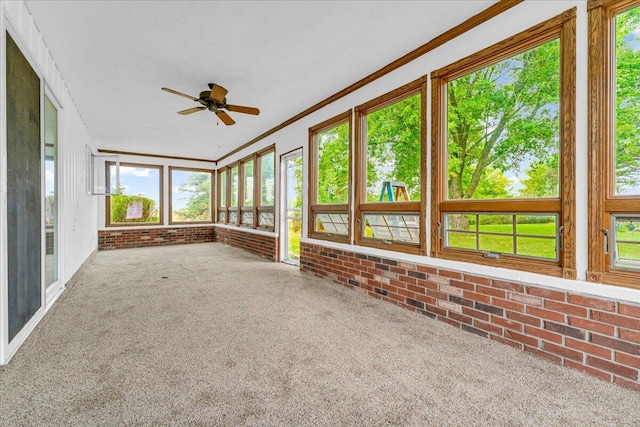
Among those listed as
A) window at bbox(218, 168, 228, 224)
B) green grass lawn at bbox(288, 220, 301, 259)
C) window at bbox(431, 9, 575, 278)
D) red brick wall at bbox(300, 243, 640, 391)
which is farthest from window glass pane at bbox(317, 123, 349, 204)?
window at bbox(218, 168, 228, 224)

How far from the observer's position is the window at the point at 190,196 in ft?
30.1

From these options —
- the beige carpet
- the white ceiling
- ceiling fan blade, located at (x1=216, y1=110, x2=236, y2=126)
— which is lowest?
the beige carpet

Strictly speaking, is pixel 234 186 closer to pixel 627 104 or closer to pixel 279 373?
pixel 279 373

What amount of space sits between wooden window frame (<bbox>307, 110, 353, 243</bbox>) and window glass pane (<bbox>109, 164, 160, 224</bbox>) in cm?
609

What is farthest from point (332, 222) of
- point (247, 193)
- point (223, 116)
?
point (247, 193)

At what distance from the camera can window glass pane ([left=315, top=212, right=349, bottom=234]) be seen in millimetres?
4414

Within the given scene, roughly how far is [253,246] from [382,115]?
4611 mm

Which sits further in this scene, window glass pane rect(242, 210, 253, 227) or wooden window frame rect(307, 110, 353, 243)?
window glass pane rect(242, 210, 253, 227)

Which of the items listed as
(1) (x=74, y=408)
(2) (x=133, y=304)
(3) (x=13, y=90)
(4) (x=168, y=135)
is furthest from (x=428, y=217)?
(4) (x=168, y=135)

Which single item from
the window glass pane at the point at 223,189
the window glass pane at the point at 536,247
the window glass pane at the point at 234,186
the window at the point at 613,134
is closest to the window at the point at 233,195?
the window glass pane at the point at 234,186

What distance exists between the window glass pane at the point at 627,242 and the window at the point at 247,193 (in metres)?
6.58

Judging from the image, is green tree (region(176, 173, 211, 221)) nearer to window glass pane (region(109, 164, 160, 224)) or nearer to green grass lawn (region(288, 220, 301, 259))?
window glass pane (region(109, 164, 160, 224))

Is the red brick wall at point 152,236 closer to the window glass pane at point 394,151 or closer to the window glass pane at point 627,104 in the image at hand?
the window glass pane at point 394,151

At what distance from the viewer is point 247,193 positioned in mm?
7789
